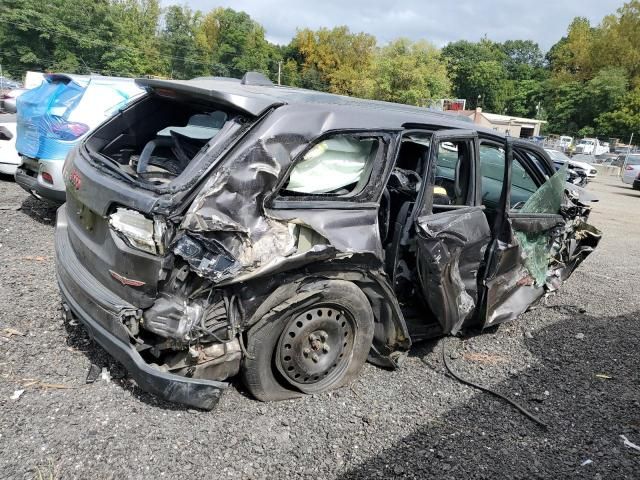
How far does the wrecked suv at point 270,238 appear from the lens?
8.18ft

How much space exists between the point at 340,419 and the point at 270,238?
120cm

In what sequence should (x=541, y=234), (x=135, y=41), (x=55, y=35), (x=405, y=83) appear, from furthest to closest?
(x=135, y=41)
(x=55, y=35)
(x=405, y=83)
(x=541, y=234)

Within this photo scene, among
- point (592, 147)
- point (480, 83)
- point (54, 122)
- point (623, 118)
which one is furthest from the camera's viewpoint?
point (480, 83)

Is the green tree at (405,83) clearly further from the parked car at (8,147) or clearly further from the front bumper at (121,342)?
the front bumper at (121,342)

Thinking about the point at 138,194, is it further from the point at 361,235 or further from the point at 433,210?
the point at 433,210

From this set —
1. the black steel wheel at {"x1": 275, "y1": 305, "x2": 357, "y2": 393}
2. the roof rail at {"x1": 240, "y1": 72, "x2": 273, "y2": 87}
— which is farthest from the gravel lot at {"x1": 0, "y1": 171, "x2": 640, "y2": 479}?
the roof rail at {"x1": 240, "y1": 72, "x2": 273, "y2": 87}

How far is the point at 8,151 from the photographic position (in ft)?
25.0

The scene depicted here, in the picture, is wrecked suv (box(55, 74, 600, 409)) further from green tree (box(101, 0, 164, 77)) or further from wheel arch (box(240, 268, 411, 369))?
green tree (box(101, 0, 164, 77))

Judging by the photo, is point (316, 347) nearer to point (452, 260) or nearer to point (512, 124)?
point (452, 260)

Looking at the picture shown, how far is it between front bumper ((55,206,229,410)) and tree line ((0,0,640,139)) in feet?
146

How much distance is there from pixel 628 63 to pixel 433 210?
76.2 meters

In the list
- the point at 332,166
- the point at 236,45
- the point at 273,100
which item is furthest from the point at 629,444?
the point at 236,45

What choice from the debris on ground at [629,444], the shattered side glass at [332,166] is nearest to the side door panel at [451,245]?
the shattered side glass at [332,166]

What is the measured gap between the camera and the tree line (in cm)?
5341
